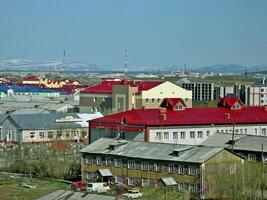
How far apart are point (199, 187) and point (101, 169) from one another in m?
2.70

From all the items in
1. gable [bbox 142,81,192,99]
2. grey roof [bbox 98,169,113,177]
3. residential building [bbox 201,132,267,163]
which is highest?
gable [bbox 142,81,192,99]

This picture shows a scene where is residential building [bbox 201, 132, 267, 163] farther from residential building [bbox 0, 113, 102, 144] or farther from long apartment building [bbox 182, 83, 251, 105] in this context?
long apartment building [bbox 182, 83, 251, 105]

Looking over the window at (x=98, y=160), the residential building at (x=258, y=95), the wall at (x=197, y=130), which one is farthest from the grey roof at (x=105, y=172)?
the residential building at (x=258, y=95)

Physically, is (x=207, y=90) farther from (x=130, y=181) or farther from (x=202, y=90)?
(x=130, y=181)

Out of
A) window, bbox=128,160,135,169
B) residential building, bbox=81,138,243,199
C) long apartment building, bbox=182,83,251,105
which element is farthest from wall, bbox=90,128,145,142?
long apartment building, bbox=182,83,251,105

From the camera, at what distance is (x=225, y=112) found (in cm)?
1984

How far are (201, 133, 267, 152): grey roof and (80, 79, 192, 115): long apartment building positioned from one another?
877 cm

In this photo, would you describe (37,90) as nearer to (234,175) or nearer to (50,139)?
(50,139)

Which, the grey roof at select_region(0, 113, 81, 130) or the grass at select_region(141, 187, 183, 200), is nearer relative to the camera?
the grass at select_region(141, 187, 183, 200)

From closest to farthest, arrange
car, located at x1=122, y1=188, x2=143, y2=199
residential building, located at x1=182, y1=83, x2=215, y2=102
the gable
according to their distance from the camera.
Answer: car, located at x1=122, y1=188, x2=143, y2=199
the gable
residential building, located at x1=182, y1=83, x2=215, y2=102

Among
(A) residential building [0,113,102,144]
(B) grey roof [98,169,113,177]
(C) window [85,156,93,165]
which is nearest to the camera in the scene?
(B) grey roof [98,169,113,177]

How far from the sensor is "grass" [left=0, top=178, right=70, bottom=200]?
13383 millimetres

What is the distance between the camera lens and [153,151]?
14.6 m

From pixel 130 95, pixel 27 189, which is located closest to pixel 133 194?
pixel 27 189
